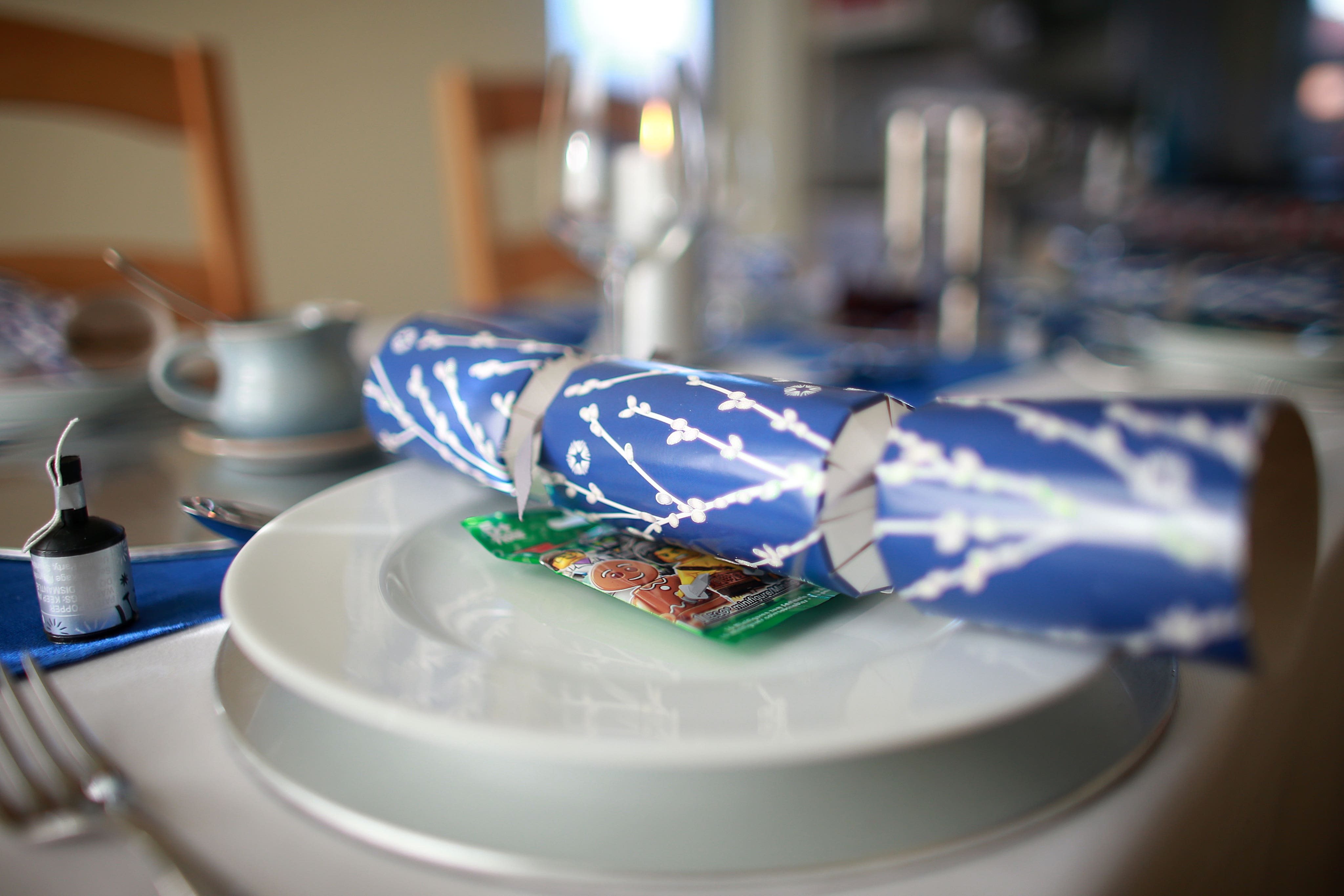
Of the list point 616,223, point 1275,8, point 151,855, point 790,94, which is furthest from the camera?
point 790,94

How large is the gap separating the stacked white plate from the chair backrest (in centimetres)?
94

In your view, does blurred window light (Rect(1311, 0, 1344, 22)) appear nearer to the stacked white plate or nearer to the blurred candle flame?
the blurred candle flame

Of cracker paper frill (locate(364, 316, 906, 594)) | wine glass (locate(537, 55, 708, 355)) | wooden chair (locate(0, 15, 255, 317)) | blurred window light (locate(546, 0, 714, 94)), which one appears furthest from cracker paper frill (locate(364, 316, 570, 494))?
blurred window light (locate(546, 0, 714, 94))

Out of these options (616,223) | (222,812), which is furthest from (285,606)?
(616,223)

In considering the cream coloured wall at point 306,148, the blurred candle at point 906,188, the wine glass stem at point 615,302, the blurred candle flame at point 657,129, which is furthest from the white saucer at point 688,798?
the cream coloured wall at point 306,148

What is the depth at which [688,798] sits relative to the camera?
0.21 meters

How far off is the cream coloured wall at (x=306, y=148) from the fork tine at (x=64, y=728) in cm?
175

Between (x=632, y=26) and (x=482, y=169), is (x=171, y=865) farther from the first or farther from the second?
(x=632, y=26)

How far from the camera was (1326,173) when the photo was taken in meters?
2.65

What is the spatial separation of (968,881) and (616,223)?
561mm

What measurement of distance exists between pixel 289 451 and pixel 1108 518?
42 cm

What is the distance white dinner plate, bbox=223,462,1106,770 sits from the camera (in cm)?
19

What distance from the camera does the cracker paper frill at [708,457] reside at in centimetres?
26

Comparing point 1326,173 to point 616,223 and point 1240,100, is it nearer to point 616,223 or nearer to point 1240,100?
point 1240,100
